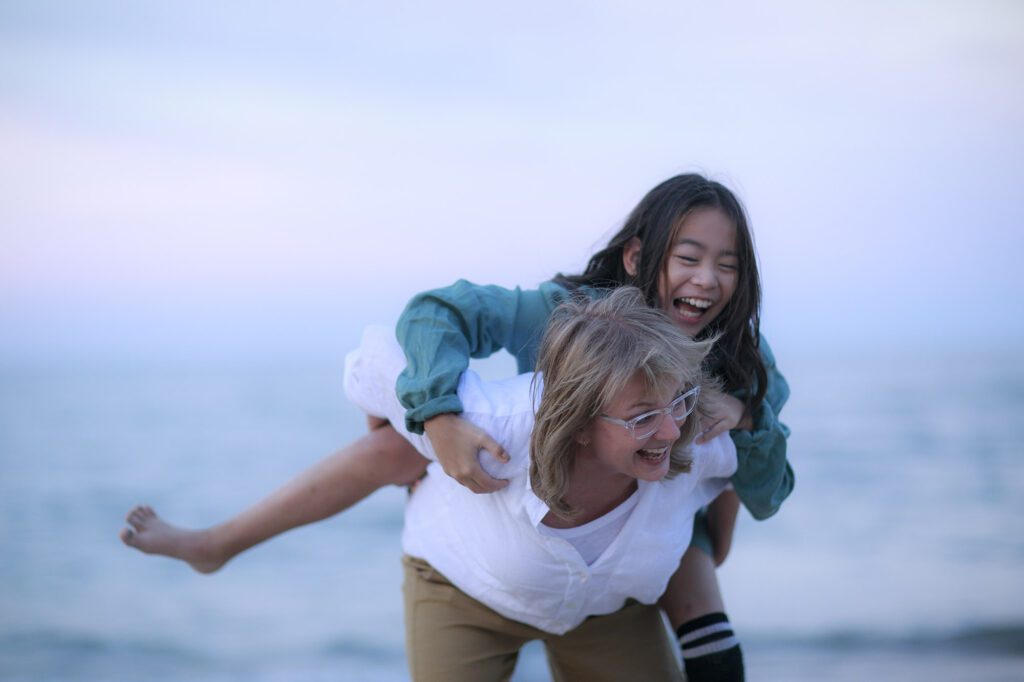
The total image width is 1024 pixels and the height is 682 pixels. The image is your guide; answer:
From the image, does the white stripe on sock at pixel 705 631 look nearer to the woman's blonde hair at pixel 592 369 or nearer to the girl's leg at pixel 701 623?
the girl's leg at pixel 701 623

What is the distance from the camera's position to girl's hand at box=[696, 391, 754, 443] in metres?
2.50

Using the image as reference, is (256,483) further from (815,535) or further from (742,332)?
(742,332)

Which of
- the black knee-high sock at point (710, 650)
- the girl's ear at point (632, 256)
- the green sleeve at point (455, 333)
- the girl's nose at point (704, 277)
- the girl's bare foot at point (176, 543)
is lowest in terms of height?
the black knee-high sock at point (710, 650)

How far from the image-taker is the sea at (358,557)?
6.54m

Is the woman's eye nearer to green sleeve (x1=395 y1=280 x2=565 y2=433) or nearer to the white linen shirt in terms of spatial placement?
the white linen shirt

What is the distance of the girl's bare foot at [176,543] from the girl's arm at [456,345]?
1.09 m

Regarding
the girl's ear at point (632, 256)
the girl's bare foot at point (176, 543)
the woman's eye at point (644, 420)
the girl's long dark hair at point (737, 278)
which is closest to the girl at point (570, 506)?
the woman's eye at point (644, 420)

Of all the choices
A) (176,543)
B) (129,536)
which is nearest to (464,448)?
(176,543)

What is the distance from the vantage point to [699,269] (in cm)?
274

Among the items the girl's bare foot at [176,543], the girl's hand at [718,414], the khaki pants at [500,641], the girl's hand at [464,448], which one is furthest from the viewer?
the girl's bare foot at [176,543]

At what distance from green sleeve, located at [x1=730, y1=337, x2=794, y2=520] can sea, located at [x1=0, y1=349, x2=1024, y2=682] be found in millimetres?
3066

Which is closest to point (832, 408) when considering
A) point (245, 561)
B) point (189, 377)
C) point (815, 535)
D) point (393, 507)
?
point (815, 535)

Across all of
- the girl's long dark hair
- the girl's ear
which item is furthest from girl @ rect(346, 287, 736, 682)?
the girl's ear

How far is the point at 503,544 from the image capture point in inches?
97.5
